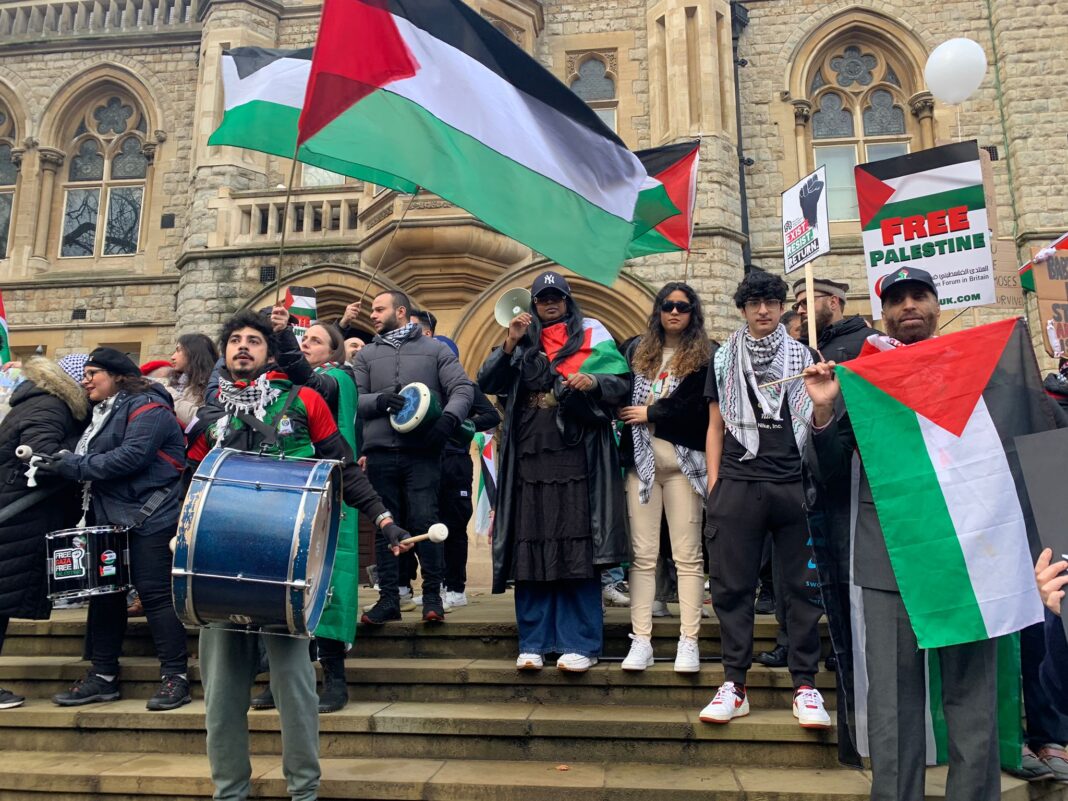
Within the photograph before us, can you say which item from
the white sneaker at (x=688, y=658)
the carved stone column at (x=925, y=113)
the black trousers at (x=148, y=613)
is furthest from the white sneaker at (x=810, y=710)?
the carved stone column at (x=925, y=113)

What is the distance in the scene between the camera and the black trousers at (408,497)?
5.04 meters

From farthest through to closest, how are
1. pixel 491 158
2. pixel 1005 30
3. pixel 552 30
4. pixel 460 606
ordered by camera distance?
1. pixel 552 30
2. pixel 1005 30
3. pixel 460 606
4. pixel 491 158

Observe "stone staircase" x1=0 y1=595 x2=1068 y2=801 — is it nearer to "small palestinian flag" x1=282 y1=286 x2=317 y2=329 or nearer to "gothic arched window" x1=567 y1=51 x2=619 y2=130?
"small palestinian flag" x1=282 y1=286 x2=317 y2=329

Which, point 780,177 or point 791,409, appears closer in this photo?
point 791,409

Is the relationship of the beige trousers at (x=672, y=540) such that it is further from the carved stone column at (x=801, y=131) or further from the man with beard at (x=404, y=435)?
the carved stone column at (x=801, y=131)

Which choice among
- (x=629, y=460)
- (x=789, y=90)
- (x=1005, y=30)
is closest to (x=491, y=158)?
(x=629, y=460)

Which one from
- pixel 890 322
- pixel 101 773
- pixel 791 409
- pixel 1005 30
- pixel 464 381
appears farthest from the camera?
pixel 1005 30

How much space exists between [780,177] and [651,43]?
289cm

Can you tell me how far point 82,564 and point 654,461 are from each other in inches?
124

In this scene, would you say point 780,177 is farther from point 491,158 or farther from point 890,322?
point 890,322

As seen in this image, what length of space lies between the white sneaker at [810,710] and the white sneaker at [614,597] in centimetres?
214

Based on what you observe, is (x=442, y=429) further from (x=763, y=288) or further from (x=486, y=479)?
(x=486, y=479)

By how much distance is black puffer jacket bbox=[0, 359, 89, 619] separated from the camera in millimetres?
4695

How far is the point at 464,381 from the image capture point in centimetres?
522
